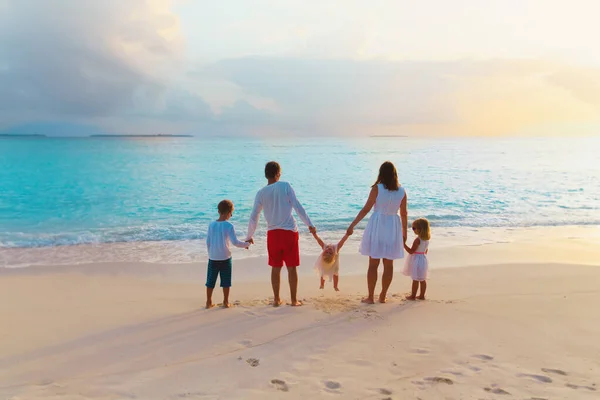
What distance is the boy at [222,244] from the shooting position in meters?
5.91

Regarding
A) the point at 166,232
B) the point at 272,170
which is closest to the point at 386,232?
the point at 272,170

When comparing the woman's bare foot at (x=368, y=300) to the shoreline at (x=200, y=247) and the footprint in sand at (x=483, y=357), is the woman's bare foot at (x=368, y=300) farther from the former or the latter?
the shoreline at (x=200, y=247)

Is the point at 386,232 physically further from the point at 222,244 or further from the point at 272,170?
the point at 222,244

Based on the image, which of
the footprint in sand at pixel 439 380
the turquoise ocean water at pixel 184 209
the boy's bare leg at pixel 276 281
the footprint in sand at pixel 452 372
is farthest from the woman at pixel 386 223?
the turquoise ocean water at pixel 184 209

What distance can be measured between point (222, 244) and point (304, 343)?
190 centimetres

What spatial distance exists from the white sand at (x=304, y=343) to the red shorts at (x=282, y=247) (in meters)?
0.67

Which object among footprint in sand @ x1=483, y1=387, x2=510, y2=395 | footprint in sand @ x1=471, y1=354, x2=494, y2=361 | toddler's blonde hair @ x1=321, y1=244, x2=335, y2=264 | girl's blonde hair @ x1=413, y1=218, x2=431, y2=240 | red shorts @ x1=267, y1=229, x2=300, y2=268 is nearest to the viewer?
footprint in sand @ x1=483, y1=387, x2=510, y2=395

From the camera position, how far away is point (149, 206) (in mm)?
19562

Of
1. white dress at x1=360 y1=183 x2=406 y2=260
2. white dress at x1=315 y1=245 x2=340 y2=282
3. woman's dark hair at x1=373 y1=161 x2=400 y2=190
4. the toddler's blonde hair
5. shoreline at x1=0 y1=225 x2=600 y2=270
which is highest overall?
woman's dark hair at x1=373 y1=161 x2=400 y2=190

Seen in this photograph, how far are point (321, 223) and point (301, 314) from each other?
9.92m

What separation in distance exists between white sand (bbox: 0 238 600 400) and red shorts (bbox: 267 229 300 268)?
0.67m

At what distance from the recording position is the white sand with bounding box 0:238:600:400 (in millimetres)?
3875

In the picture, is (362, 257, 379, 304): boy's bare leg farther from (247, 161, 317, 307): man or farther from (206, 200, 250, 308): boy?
(206, 200, 250, 308): boy

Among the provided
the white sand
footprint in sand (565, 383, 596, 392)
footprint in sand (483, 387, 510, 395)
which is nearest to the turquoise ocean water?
the white sand
